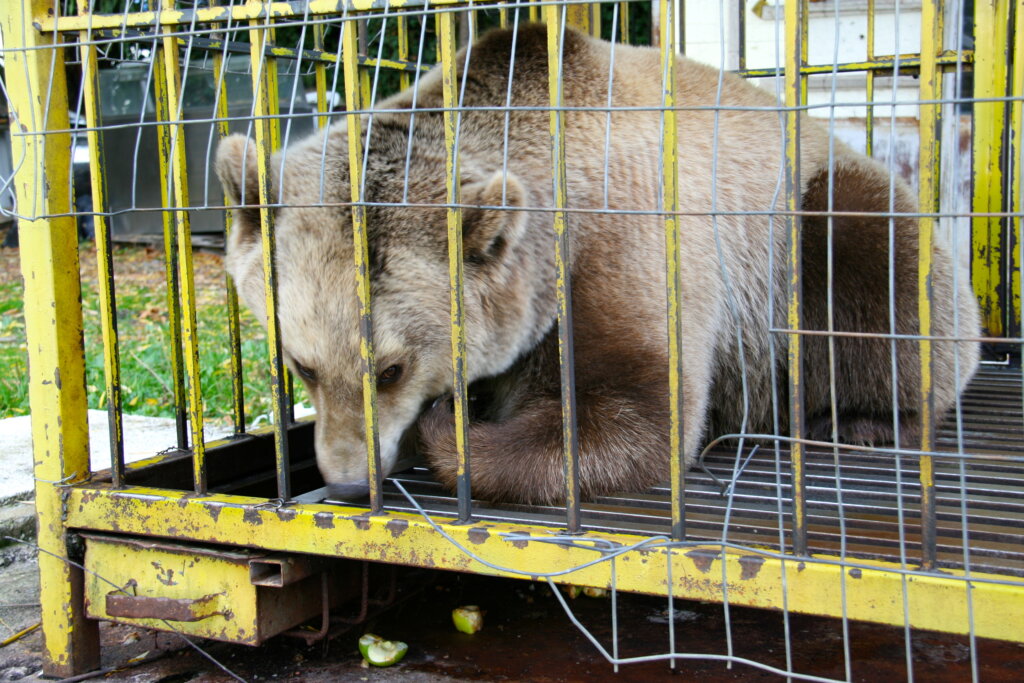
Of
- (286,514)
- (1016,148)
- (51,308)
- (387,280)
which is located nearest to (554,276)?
(387,280)

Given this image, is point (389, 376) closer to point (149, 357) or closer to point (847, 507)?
point (847, 507)

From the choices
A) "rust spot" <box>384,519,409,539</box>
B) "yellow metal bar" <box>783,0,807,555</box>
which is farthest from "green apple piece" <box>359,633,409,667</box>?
"yellow metal bar" <box>783,0,807,555</box>

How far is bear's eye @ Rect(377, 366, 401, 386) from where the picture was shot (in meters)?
2.89

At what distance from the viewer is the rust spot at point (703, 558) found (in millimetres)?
2064

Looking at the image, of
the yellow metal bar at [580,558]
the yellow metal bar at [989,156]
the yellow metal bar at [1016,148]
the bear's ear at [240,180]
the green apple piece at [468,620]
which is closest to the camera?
the yellow metal bar at [580,558]

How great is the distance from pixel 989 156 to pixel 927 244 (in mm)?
3046

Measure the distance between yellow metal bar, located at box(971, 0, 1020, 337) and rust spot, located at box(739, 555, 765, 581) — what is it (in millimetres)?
2957

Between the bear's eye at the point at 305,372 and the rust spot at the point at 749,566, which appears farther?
the bear's eye at the point at 305,372

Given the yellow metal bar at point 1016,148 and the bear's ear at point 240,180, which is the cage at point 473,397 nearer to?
the bear's ear at point 240,180

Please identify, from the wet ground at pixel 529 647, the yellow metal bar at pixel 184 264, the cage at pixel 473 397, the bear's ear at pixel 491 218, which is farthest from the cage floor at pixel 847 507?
the bear's ear at pixel 491 218

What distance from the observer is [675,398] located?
208cm

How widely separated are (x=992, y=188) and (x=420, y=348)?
2.98m

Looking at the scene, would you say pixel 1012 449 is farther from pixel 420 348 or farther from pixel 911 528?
pixel 420 348

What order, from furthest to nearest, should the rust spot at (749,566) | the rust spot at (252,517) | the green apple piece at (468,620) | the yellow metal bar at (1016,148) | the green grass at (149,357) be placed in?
the green grass at (149,357)
the yellow metal bar at (1016,148)
the green apple piece at (468,620)
the rust spot at (252,517)
the rust spot at (749,566)
